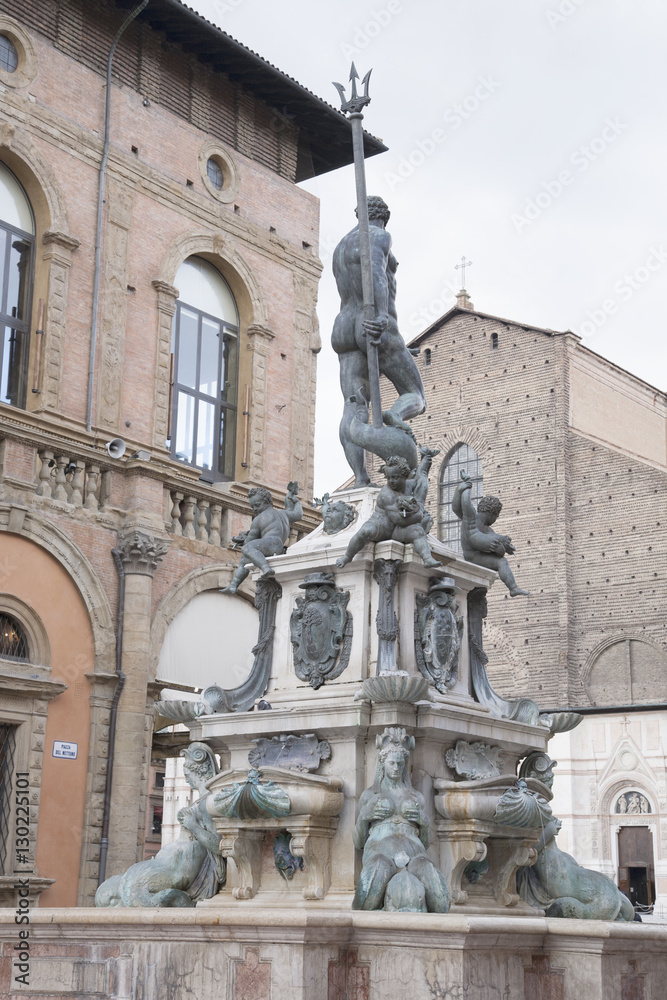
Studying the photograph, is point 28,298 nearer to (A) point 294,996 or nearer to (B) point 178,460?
(B) point 178,460

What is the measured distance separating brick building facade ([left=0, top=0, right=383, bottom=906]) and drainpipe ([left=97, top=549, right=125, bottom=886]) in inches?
1.7

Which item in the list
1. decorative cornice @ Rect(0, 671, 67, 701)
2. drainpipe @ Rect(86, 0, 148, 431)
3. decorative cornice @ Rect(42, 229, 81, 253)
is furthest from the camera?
drainpipe @ Rect(86, 0, 148, 431)

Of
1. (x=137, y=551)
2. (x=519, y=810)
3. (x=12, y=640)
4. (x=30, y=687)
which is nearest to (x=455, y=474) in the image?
(x=137, y=551)

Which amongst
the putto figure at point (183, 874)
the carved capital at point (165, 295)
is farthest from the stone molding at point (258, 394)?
the putto figure at point (183, 874)

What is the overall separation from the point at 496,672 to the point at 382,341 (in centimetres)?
3040

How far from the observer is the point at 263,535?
8.54 m

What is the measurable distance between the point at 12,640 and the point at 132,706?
1.95 meters

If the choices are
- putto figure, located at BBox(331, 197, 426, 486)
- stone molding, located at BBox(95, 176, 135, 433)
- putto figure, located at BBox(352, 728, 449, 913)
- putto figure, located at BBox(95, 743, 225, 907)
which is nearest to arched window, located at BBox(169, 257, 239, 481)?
stone molding, located at BBox(95, 176, 135, 433)

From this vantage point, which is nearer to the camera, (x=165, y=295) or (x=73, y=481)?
(x=73, y=481)

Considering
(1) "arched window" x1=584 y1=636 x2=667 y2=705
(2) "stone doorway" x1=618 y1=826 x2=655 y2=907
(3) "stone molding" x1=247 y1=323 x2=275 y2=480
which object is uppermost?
(3) "stone molding" x1=247 y1=323 x2=275 y2=480

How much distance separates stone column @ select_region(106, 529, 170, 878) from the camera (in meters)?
16.8

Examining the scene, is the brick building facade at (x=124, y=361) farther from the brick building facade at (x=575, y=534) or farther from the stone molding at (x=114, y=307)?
the brick building facade at (x=575, y=534)

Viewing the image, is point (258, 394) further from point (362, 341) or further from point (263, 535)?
point (263, 535)

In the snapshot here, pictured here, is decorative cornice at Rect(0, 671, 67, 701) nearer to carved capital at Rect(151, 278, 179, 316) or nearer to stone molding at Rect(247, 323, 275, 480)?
stone molding at Rect(247, 323, 275, 480)
